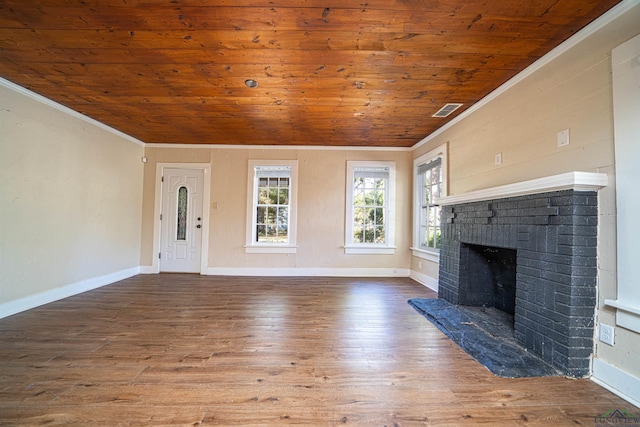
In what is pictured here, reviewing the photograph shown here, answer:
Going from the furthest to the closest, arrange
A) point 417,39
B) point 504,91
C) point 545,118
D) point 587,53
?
point 504,91 → point 545,118 → point 417,39 → point 587,53

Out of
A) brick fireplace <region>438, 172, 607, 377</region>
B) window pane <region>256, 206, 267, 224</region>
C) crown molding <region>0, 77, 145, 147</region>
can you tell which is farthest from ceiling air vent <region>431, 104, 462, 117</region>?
crown molding <region>0, 77, 145, 147</region>

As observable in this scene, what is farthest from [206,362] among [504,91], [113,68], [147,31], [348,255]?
[504,91]

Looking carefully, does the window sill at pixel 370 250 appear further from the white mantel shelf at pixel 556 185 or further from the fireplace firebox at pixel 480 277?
the white mantel shelf at pixel 556 185

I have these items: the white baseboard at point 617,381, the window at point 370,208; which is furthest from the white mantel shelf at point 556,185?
the window at point 370,208

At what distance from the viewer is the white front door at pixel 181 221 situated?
502 cm

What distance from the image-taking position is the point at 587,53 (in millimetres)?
1904

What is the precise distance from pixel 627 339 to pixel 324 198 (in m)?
3.99

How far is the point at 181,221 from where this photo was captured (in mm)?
5043

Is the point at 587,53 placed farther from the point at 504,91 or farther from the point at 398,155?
the point at 398,155

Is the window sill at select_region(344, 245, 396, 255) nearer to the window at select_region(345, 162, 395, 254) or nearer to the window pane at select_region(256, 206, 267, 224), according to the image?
the window at select_region(345, 162, 395, 254)

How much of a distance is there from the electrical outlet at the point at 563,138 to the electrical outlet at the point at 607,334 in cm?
132

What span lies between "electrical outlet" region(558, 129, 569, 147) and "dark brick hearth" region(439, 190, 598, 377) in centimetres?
43

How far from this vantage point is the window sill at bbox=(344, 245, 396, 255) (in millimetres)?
5000

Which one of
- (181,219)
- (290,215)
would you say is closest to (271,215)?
(290,215)
